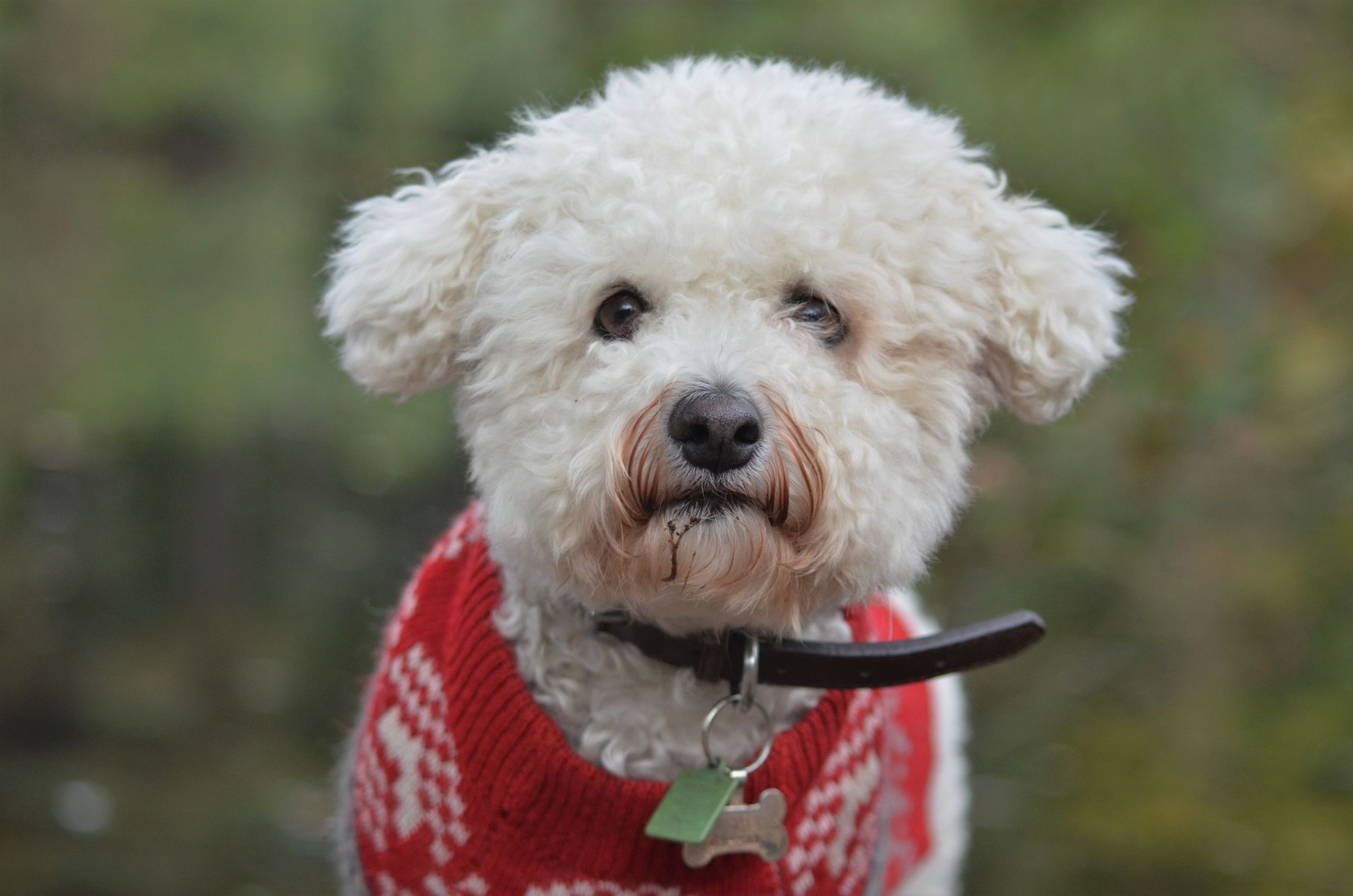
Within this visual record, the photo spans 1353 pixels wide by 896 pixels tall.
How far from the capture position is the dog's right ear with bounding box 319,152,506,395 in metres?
1.78

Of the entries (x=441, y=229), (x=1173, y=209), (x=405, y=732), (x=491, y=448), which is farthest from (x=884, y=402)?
(x=1173, y=209)

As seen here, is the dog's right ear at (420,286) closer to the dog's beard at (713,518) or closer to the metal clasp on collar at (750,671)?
the dog's beard at (713,518)

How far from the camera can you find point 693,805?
1.63 metres

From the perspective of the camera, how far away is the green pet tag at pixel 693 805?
1594 millimetres

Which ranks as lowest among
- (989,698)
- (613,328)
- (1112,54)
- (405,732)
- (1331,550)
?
(405,732)

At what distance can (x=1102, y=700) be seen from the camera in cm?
350

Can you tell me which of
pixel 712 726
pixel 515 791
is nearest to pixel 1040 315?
pixel 712 726

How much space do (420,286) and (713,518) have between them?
→ 59cm

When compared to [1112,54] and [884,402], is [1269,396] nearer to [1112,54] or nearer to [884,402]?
[1112,54]

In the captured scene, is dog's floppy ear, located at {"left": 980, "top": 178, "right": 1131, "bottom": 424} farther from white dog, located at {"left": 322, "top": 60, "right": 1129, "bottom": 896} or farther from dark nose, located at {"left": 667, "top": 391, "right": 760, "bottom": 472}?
dark nose, located at {"left": 667, "top": 391, "right": 760, "bottom": 472}

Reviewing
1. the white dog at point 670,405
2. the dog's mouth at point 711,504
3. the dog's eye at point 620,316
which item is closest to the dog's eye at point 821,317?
the white dog at point 670,405

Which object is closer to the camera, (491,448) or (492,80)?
(491,448)

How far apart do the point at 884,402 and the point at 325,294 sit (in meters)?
0.88

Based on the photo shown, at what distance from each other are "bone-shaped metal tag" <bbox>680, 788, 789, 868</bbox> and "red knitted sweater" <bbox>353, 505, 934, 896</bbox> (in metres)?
0.05
